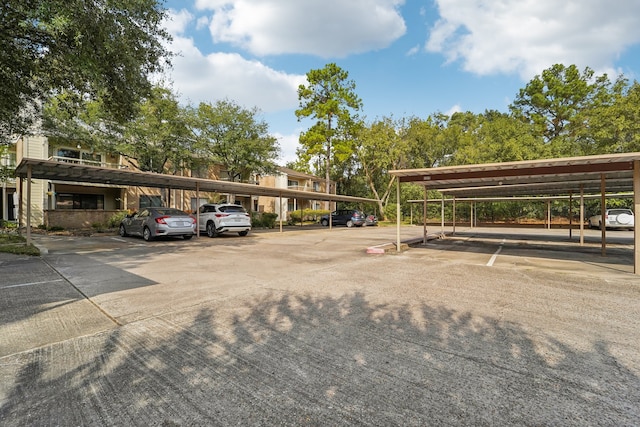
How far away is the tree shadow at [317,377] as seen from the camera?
196 cm

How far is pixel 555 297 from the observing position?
477cm

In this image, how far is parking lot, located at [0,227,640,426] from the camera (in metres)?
2.02

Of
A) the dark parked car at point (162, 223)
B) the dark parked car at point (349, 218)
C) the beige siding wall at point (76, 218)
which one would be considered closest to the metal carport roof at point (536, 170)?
the dark parked car at point (162, 223)

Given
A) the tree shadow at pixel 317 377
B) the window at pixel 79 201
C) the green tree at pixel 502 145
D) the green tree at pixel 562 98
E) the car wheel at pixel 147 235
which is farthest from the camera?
the green tree at pixel 562 98

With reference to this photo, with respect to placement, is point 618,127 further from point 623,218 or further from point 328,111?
point 328,111

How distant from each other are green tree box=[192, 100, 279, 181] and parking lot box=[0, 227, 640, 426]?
62.6ft

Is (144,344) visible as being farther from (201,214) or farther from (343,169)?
(343,169)

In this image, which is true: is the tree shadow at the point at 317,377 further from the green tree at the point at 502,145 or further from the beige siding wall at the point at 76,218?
the green tree at the point at 502,145

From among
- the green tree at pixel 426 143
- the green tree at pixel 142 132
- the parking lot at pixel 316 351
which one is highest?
the green tree at pixel 426 143

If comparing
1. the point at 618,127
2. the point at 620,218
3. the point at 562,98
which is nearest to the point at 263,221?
the point at 620,218

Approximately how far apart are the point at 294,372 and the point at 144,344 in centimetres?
158

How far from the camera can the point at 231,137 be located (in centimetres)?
2377

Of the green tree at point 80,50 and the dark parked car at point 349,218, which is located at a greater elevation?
the green tree at point 80,50

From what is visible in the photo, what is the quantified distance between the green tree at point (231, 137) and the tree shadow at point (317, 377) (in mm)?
21900
